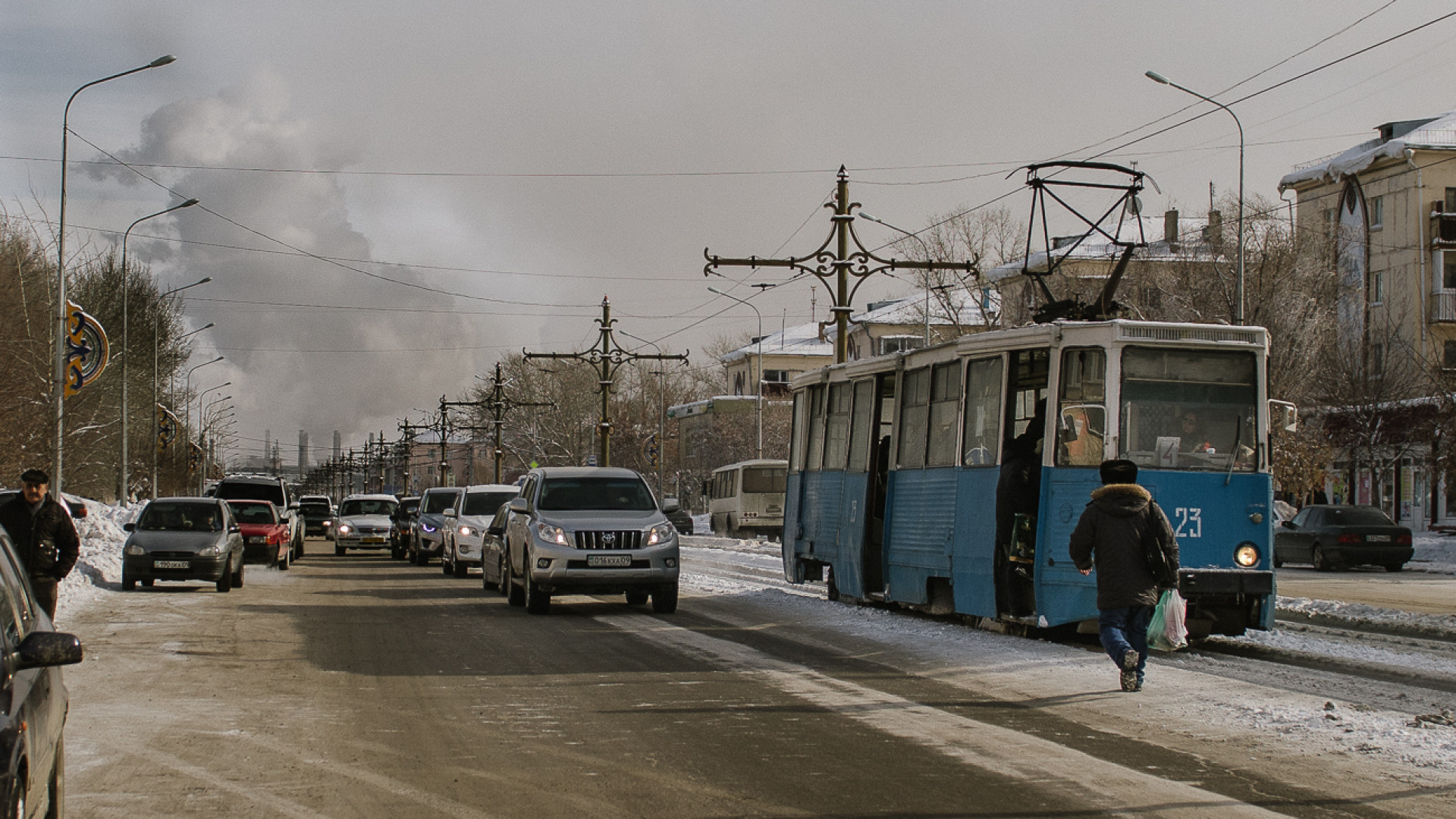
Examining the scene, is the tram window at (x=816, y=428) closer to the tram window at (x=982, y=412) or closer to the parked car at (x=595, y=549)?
the parked car at (x=595, y=549)

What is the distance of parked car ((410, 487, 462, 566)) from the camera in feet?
116

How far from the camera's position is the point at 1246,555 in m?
13.9

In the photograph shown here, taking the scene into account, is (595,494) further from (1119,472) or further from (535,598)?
(1119,472)

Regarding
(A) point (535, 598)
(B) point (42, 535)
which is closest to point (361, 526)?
(A) point (535, 598)

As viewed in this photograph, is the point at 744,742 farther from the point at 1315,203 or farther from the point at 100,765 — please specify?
the point at 1315,203

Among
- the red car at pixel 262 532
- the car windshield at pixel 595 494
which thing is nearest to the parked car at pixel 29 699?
the car windshield at pixel 595 494

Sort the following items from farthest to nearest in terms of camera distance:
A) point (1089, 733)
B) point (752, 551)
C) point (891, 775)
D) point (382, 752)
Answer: point (752, 551), point (1089, 733), point (382, 752), point (891, 775)

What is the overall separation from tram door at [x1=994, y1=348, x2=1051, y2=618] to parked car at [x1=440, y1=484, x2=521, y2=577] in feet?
50.6

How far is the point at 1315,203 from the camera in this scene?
6519 cm

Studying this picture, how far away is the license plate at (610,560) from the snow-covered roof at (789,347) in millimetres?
99390

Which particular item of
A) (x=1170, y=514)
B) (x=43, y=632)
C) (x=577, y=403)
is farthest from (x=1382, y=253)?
(x=43, y=632)

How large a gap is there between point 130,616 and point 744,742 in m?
12.3

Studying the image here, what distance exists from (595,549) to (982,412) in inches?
213

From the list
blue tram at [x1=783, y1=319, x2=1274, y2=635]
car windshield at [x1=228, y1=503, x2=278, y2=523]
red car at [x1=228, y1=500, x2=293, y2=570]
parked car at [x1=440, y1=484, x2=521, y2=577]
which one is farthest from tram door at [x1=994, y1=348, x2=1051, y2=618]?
car windshield at [x1=228, y1=503, x2=278, y2=523]
